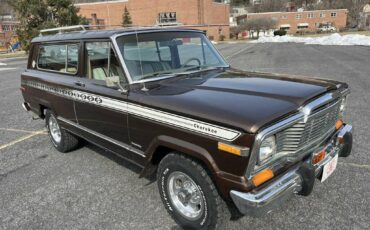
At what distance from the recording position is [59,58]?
462cm

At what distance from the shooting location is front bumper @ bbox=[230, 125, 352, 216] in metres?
2.34

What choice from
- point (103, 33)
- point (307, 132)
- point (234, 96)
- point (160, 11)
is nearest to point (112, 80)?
point (103, 33)

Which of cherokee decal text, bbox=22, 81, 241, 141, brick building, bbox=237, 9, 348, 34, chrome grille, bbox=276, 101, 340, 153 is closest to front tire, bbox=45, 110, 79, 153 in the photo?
cherokee decal text, bbox=22, 81, 241, 141

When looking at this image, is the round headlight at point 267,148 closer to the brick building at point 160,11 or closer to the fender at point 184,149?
the fender at point 184,149

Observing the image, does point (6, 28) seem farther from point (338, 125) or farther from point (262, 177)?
point (262, 177)

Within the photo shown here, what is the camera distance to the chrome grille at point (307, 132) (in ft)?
8.37

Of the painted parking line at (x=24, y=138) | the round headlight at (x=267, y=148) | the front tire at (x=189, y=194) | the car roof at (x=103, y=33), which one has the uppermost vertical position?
the car roof at (x=103, y=33)

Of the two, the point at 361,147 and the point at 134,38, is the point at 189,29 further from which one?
the point at 361,147

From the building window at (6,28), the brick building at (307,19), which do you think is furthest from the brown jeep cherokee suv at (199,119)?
the brick building at (307,19)

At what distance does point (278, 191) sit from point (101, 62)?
8.37 feet

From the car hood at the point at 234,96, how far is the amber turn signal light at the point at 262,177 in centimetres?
42

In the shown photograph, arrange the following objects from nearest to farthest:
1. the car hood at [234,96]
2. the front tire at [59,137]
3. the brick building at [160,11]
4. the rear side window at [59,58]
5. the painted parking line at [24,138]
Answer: the car hood at [234,96], the rear side window at [59,58], the front tire at [59,137], the painted parking line at [24,138], the brick building at [160,11]

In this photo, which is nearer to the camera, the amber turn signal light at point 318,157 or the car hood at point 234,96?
the car hood at point 234,96

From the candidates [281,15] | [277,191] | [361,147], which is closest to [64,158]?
[277,191]
